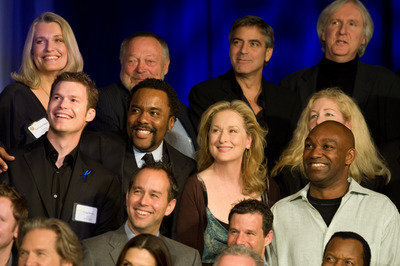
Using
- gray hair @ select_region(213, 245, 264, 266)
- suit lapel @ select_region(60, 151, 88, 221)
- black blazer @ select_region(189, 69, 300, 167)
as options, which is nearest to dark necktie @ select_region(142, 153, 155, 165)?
suit lapel @ select_region(60, 151, 88, 221)

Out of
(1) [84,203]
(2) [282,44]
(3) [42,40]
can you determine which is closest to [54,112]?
(1) [84,203]

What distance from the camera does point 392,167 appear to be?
5074 millimetres

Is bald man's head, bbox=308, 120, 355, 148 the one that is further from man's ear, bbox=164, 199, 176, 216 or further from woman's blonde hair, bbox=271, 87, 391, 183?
man's ear, bbox=164, 199, 176, 216

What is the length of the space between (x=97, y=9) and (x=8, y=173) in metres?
2.67

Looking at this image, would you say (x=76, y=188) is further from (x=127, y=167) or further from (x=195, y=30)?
(x=195, y=30)

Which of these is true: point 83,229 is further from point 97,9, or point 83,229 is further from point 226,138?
point 97,9

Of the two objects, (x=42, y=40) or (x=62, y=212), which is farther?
(x=42, y=40)

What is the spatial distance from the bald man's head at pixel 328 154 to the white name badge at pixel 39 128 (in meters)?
1.56

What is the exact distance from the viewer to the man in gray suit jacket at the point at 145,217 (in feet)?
13.4

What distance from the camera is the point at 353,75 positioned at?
5.75m

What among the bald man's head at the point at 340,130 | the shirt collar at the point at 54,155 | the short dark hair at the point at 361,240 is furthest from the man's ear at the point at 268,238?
→ the shirt collar at the point at 54,155

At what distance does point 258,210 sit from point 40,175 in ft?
3.87

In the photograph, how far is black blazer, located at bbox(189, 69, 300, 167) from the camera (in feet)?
18.2

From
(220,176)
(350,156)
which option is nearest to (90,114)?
(220,176)
